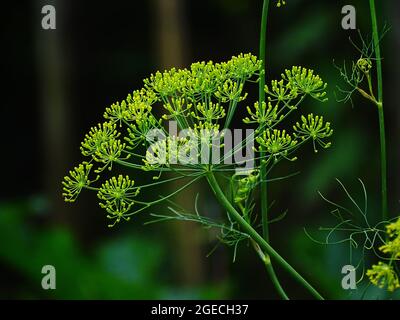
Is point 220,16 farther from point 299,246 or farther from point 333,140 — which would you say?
point 299,246

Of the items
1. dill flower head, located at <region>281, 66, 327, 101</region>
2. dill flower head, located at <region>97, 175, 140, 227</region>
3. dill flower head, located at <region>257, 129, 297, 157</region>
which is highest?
dill flower head, located at <region>281, 66, 327, 101</region>

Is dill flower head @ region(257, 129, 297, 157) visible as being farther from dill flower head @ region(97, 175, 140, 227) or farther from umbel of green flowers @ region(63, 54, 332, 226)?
dill flower head @ region(97, 175, 140, 227)

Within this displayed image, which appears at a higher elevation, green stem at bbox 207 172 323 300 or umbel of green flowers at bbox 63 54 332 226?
umbel of green flowers at bbox 63 54 332 226

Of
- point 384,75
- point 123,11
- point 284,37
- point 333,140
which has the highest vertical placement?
point 123,11

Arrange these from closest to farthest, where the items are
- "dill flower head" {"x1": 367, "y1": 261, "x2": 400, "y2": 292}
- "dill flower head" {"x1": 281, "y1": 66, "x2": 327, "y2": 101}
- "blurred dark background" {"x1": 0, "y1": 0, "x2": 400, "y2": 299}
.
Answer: "dill flower head" {"x1": 367, "y1": 261, "x2": 400, "y2": 292}, "dill flower head" {"x1": 281, "y1": 66, "x2": 327, "y2": 101}, "blurred dark background" {"x1": 0, "y1": 0, "x2": 400, "y2": 299}

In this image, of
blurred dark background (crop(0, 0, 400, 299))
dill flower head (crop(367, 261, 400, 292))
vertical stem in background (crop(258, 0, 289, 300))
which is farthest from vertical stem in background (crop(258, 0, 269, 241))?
blurred dark background (crop(0, 0, 400, 299))

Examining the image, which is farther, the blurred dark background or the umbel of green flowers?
the blurred dark background

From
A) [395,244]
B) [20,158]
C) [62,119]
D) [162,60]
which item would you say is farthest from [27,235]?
[395,244]

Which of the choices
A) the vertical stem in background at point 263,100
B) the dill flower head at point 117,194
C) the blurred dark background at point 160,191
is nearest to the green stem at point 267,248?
the vertical stem in background at point 263,100
